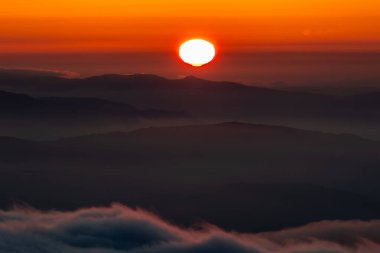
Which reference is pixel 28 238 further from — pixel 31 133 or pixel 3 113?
pixel 3 113

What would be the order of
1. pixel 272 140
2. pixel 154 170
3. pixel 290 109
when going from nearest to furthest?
pixel 154 170
pixel 272 140
pixel 290 109

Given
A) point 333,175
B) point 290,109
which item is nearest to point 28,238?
point 333,175

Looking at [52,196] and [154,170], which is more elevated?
[154,170]

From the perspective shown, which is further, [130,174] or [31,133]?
[31,133]

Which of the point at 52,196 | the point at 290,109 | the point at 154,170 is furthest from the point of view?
the point at 290,109

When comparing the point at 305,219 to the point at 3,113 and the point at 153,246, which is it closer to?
the point at 153,246

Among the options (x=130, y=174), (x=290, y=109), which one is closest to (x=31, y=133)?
(x=130, y=174)

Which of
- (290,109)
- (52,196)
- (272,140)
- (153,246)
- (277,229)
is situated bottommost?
(153,246)
